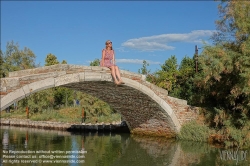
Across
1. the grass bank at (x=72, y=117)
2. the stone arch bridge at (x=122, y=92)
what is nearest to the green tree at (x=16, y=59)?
the grass bank at (x=72, y=117)

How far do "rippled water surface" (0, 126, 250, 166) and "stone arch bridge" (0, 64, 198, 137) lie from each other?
98cm

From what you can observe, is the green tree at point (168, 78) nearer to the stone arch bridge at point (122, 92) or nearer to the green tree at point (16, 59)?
the stone arch bridge at point (122, 92)

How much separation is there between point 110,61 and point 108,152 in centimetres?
315

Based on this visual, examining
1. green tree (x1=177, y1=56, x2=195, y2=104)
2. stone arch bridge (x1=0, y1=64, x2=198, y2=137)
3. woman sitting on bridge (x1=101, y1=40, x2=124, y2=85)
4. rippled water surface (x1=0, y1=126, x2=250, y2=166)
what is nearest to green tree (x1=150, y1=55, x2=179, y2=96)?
green tree (x1=177, y1=56, x2=195, y2=104)

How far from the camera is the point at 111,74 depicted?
9.55 meters

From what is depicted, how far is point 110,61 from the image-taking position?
9289mm

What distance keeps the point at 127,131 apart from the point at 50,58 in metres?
10.6

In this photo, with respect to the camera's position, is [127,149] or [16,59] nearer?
[127,149]

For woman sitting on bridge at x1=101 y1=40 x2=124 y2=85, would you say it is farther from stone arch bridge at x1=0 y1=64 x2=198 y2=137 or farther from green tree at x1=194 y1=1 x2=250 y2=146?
green tree at x1=194 y1=1 x2=250 y2=146

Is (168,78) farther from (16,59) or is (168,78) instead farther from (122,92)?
(16,59)

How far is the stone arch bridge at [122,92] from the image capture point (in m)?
7.77

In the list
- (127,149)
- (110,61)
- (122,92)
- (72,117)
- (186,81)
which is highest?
(110,61)

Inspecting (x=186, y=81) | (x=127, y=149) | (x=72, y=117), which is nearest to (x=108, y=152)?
(x=127, y=149)

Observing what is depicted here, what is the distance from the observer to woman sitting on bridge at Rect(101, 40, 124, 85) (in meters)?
8.95
